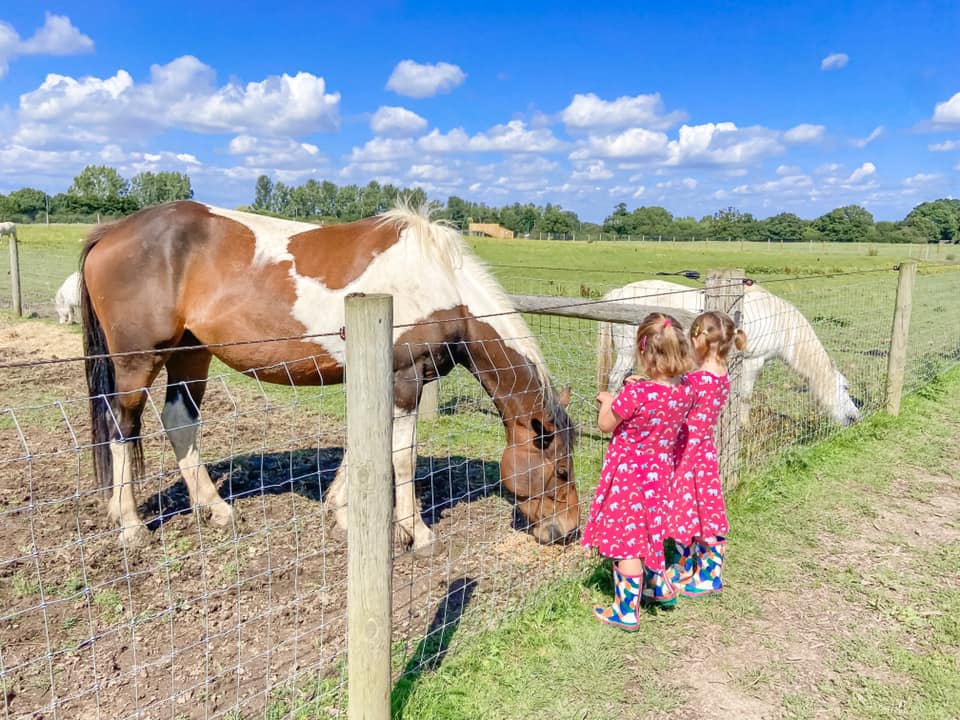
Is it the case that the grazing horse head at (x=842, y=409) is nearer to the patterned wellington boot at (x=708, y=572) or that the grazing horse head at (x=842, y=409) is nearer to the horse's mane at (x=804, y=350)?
the horse's mane at (x=804, y=350)

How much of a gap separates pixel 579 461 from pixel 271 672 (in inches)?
120

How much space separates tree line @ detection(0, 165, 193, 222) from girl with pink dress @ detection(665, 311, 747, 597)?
5611cm

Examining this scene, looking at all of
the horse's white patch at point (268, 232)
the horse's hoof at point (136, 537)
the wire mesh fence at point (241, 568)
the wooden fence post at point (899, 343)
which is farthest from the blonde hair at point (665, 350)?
the wooden fence post at point (899, 343)

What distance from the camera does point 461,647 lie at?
9.05ft

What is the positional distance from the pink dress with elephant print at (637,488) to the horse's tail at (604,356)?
3284 millimetres

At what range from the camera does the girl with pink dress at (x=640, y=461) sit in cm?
269

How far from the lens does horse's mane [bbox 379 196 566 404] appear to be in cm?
376

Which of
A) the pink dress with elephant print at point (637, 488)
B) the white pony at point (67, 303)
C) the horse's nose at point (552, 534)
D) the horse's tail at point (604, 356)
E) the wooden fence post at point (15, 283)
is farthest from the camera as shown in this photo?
the wooden fence post at point (15, 283)

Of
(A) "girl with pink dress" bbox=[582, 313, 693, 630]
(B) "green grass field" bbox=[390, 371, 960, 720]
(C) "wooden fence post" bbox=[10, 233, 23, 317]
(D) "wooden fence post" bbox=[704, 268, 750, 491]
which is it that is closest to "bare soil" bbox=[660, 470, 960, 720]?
(B) "green grass field" bbox=[390, 371, 960, 720]

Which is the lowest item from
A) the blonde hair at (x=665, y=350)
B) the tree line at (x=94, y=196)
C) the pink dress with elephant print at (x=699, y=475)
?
the pink dress with elephant print at (x=699, y=475)

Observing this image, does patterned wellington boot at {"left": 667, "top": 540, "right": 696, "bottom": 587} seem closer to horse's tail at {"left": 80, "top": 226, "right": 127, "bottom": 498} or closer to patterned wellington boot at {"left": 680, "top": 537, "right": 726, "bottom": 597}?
patterned wellington boot at {"left": 680, "top": 537, "right": 726, "bottom": 597}

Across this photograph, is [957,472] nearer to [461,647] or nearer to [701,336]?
[701,336]

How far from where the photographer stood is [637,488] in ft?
9.36

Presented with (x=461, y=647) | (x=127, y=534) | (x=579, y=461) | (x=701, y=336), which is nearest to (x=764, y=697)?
(x=461, y=647)
